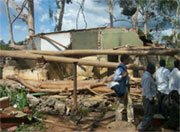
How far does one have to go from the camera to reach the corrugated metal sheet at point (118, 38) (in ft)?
38.9

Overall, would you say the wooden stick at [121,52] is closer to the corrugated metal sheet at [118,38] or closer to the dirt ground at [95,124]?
the dirt ground at [95,124]

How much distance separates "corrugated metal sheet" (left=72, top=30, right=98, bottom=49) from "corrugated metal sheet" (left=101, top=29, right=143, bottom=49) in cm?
59

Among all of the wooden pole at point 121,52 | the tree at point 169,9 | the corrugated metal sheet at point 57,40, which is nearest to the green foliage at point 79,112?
the wooden pole at point 121,52

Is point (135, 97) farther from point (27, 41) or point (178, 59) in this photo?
point (27, 41)

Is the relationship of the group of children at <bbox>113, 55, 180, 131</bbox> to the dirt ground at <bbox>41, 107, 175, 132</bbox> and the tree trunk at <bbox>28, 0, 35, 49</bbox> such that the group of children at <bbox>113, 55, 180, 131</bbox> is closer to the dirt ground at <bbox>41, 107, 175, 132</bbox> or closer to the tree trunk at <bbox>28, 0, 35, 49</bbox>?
the dirt ground at <bbox>41, 107, 175, 132</bbox>

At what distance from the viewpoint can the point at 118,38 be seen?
12.1 metres

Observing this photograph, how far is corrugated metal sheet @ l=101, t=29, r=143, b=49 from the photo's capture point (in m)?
11.9

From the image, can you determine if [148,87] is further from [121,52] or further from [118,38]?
[118,38]

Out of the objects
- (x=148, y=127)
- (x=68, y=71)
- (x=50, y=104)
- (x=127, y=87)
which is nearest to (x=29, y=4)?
(x=68, y=71)

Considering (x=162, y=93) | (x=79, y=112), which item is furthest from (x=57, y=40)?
(x=162, y=93)

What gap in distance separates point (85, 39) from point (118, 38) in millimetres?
2418

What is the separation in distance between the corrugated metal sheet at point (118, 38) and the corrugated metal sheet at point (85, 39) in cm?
59

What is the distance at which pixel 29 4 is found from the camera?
15.6 meters

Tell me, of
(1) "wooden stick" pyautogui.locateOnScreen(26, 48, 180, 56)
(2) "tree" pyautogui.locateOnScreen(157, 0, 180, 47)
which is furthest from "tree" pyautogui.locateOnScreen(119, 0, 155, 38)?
(1) "wooden stick" pyautogui.locateOnScreen(26, 48, 180, 56)
